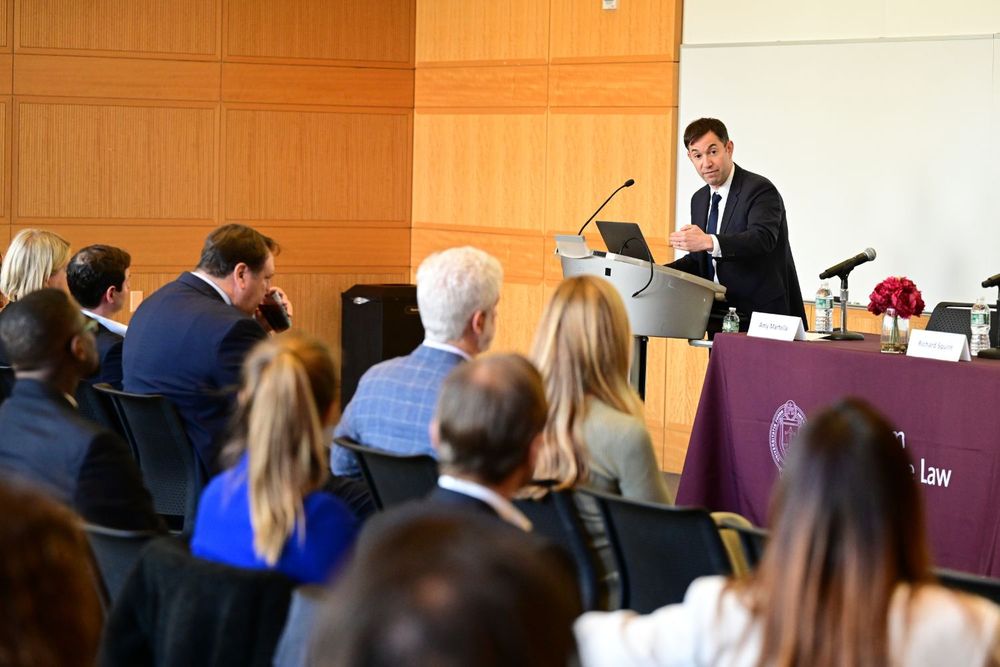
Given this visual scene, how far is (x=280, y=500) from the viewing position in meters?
2.21

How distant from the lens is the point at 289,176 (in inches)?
338

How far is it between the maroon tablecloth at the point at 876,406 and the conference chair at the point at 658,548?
3.20 feet

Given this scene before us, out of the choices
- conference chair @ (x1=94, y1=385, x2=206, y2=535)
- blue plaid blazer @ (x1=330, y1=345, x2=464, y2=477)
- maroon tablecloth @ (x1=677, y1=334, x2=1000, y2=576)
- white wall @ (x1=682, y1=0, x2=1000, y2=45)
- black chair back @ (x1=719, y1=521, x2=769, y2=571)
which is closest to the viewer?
black chair back @ (x1=719, y1=521, x2=769, y2=571)

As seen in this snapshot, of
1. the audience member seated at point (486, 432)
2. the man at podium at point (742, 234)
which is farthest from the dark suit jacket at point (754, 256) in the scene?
the audience member seated at point (486, 432)

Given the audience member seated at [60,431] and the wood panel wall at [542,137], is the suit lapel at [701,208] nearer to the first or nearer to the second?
the wood panel wall at [542,137]

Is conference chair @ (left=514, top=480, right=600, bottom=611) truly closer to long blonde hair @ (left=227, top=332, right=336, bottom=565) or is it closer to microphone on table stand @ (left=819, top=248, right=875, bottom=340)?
long blonde hair @ (left=227, top=332, right=336, bottom=565)

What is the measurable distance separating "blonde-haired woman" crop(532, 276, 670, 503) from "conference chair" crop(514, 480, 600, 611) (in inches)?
1.7

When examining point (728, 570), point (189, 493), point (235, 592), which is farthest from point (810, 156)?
point (235, 592)

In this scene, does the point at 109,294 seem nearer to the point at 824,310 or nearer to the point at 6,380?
the point at 6,380

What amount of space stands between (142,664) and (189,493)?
1.96 metres

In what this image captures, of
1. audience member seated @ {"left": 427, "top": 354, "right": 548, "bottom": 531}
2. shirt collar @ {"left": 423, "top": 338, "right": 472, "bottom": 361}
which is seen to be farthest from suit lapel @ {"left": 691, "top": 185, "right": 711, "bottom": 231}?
audience member seated @ {"left": 427, "top": 354, "right": 548, "bottom": 531}

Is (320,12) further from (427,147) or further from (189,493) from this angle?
(189,493)

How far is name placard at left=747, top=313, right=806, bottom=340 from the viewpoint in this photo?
4.70 m

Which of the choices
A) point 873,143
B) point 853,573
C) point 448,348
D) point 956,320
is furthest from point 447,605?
point 873,143
